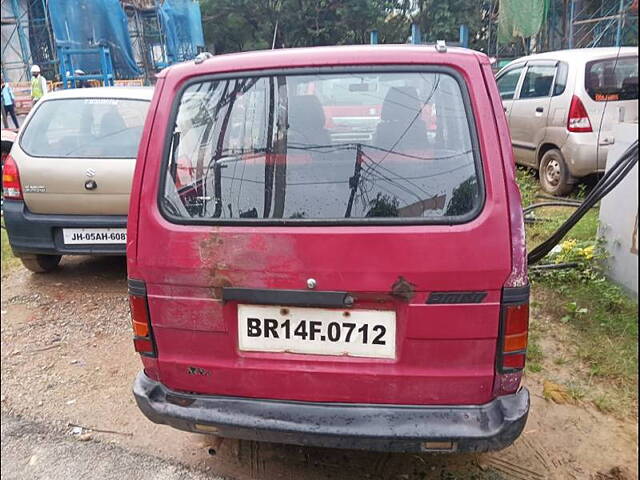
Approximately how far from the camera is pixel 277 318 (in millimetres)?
1959

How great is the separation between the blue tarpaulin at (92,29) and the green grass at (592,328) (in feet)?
12.5

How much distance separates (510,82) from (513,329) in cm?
631

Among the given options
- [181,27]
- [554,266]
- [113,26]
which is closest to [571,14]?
[554,266]

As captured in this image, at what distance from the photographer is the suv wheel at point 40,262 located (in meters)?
4.66

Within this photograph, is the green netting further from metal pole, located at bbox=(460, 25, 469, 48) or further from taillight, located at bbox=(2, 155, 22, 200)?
taillight, located at bbox=(2, 155, 22, 200)

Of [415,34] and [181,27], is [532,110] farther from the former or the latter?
[181,27]

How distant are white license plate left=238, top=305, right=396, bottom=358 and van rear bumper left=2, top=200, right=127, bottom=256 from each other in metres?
2.62

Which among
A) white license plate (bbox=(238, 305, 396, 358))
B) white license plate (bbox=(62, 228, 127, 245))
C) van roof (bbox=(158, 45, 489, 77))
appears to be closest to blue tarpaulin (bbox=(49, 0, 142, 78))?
white license plate (bbox=(62, 228, 127, 245))

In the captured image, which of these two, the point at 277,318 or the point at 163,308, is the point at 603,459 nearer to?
the point at 277,318

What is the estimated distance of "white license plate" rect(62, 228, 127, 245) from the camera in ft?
13.9

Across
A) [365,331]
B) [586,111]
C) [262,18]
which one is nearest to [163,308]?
[365,331]

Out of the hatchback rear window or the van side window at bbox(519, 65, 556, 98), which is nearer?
the hatchback rear window

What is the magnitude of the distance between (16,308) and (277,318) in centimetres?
329

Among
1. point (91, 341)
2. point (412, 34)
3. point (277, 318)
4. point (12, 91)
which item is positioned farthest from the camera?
point (12, 91)
